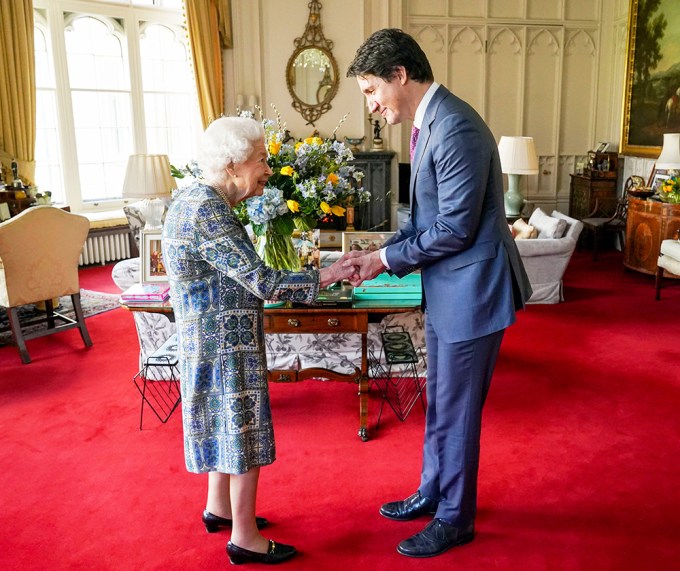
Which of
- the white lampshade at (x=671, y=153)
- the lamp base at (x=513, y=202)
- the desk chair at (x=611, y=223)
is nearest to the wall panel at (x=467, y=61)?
the desk chair at (x=611, y=223)

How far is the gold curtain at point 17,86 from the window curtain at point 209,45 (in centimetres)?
207

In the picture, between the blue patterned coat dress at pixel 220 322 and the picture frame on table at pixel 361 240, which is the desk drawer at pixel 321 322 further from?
the blue patterned coat dress at pixel 220 322

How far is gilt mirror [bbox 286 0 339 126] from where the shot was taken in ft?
30.4

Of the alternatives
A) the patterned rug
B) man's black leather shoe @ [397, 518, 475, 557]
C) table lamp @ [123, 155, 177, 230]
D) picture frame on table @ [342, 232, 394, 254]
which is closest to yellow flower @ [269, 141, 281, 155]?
picture frame on table @ [342, 232, 394, 254]

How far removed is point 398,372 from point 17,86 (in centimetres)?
589

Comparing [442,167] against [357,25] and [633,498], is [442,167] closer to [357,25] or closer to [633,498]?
[633,498]

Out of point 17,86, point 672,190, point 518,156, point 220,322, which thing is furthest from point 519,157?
point 17,86

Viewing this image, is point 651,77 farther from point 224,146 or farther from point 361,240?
point 224,146

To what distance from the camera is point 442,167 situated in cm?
212

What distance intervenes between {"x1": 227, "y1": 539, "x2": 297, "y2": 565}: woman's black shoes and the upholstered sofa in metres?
4.29

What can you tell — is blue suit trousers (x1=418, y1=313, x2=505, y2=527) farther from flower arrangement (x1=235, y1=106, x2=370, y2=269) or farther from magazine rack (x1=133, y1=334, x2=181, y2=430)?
magazine rack (x1=133, y1=334, x2=181, y2=430)

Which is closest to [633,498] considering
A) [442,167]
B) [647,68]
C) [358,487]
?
[358,487]

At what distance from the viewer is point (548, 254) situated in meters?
6.16

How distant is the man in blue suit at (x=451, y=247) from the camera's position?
211cm
